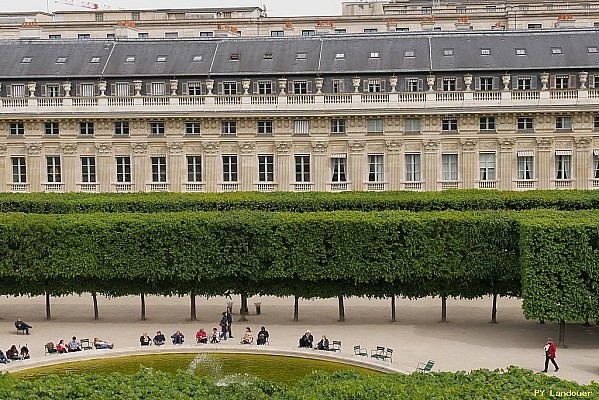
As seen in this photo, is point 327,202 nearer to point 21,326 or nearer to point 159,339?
point 159,339

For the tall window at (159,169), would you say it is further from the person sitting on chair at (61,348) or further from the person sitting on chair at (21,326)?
the person sitting on chair at (61,348)

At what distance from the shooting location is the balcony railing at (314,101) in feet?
214

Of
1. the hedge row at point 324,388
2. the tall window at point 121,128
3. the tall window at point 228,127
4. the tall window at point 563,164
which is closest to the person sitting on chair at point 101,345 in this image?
the hedge row at point 324,388

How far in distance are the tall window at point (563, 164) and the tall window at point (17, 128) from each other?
32653 mm

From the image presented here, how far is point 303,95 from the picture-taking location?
66.9m

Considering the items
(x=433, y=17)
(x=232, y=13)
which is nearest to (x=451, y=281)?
(x=433, y=17)

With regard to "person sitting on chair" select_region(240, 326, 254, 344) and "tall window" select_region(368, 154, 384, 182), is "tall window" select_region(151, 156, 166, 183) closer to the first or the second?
"tall window" select_region(368, 154, 384, 182)

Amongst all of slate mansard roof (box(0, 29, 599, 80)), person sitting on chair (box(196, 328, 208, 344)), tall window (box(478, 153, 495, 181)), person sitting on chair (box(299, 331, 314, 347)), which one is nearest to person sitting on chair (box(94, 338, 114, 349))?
person sitting on chair (box(196, 328, 208, 344))

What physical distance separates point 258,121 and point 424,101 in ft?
33.2

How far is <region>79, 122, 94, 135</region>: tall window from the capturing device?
224ft

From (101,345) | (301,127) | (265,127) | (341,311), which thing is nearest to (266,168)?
(265,127)

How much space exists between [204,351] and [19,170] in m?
32.0

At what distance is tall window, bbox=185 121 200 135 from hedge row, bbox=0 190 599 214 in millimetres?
11634

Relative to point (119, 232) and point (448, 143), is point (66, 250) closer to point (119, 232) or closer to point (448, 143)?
point (119, 232)
